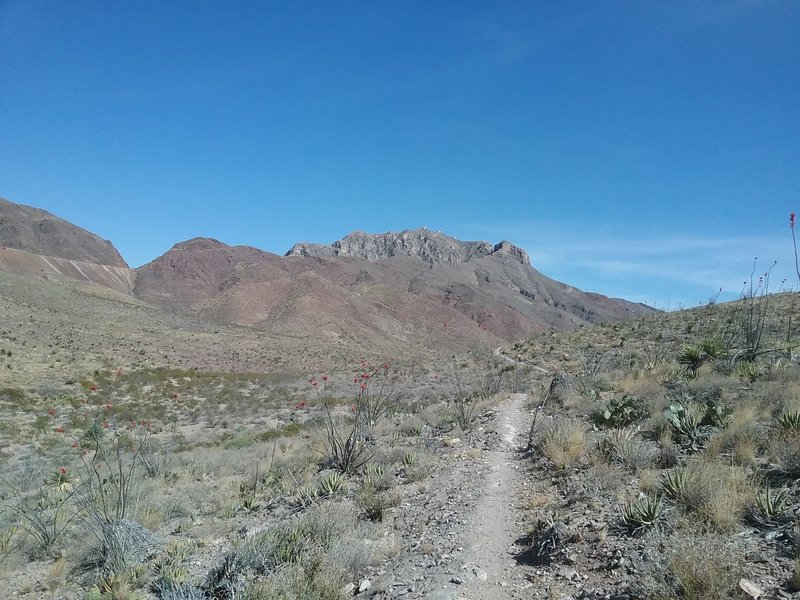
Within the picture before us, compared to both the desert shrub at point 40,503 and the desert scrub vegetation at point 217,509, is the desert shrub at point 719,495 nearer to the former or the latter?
the desert scrub vegetation at point 217,509

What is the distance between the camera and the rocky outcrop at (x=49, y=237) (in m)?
109

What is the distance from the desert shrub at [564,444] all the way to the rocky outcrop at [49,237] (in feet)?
416

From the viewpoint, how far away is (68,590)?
20.1 ft

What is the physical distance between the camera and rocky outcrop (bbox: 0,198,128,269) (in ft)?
357

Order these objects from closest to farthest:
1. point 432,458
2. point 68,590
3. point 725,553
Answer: point 725,553, point 68,590, point 432,458

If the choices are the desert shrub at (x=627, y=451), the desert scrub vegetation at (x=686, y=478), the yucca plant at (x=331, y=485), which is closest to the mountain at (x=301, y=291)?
the desert scrub vegetation at (x=686, y=478)

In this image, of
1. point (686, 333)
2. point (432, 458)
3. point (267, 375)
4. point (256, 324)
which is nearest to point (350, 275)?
point (256, 324)

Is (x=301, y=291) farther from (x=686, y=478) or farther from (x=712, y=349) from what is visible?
(x=686, y=478)

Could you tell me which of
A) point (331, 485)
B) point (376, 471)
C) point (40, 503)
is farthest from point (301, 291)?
point (331, 485)

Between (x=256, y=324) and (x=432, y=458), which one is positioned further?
(x=256, y=324)

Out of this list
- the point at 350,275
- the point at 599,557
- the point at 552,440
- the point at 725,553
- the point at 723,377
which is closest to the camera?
the point at 725,553

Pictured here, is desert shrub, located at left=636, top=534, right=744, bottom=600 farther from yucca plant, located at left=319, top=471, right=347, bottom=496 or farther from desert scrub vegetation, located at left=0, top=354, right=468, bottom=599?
yucca plant, located at left=319, top=471, right=347, bottom=496

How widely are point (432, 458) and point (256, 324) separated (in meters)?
80.0

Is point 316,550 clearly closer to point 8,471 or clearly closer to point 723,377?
point 723,377
